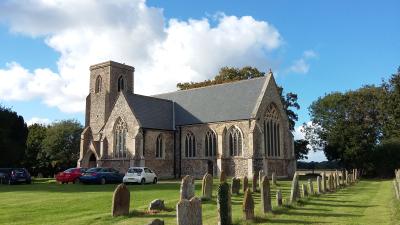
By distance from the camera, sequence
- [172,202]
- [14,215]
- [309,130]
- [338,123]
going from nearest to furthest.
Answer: [14,215] < [172,202] < [338,123] < [309,130]

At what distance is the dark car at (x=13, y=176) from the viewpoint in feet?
117

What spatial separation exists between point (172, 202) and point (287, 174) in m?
28.4

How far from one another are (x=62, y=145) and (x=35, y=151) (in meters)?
5.48

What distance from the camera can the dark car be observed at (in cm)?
3553

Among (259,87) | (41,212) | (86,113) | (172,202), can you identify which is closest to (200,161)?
(259,87)

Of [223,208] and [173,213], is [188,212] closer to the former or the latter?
[223,208]

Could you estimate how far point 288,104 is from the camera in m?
57.8

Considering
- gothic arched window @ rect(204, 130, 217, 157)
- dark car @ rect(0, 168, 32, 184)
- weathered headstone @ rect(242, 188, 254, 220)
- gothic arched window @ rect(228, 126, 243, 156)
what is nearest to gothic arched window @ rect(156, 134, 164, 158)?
gothic arched window @ rect(204, 130, 217, 157)

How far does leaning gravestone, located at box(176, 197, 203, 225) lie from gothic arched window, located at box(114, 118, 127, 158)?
113 ft

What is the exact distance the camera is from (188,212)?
1002cm

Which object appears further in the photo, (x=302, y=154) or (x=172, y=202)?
(x=302, y=154)

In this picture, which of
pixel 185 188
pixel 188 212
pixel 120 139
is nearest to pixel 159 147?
pixel 120 139

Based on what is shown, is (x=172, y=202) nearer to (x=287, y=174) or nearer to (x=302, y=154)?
(x=287, y=174)

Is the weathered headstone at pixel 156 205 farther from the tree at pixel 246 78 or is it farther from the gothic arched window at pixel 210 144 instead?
the tree at pixel 246 78
